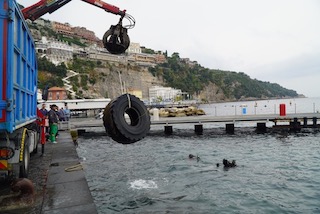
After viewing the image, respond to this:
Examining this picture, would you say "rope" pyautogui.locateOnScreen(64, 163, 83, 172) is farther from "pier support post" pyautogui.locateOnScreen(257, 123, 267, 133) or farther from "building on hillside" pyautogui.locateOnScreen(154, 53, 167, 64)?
"building on hillside" pyautogui.locateOnScreen(154, 53, 167, 64)

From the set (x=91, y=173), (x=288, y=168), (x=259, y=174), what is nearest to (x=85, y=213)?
(x=91, y=173)

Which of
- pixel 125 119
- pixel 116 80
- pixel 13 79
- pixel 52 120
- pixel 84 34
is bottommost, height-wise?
pixel 52 120

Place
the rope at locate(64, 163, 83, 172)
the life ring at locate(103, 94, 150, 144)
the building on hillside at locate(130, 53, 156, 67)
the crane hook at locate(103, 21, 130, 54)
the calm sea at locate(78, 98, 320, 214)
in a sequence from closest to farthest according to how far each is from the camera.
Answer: the life ring at locate(103, 94, 150, 144) < the crane hook at locate(103, 21, 130, 54) < the rope at locate(64, 163, 83, 172) < the calm sea at locate(78, 98, 320, 214) < the building on hillside at locate(130, 53, 156, 67)

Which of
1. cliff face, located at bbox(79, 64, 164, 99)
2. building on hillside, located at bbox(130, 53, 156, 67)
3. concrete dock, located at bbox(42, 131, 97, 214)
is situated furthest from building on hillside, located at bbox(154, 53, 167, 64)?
concrete dock, located at bbox(42, 131, 97, 214)

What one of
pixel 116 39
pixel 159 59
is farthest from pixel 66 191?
pixel 159 59

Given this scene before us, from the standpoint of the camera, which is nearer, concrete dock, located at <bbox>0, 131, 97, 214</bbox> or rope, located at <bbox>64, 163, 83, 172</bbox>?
concrete dock, located at <bbox>0, 131, 97, 214</bbox>

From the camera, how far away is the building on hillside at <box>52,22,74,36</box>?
550ft

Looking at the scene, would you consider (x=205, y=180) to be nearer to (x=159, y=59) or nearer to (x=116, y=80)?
(x=116, y=80)

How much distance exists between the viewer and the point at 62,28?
171 metres

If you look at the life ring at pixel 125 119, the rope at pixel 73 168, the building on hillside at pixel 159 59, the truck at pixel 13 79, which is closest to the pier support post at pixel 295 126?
the truck at pixel 13 79

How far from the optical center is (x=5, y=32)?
5195 millimetres

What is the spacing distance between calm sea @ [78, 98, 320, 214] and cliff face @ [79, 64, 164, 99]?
3311 inches

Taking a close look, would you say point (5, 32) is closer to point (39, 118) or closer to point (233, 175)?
point (39, 118)

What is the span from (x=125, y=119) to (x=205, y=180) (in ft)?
21.2
